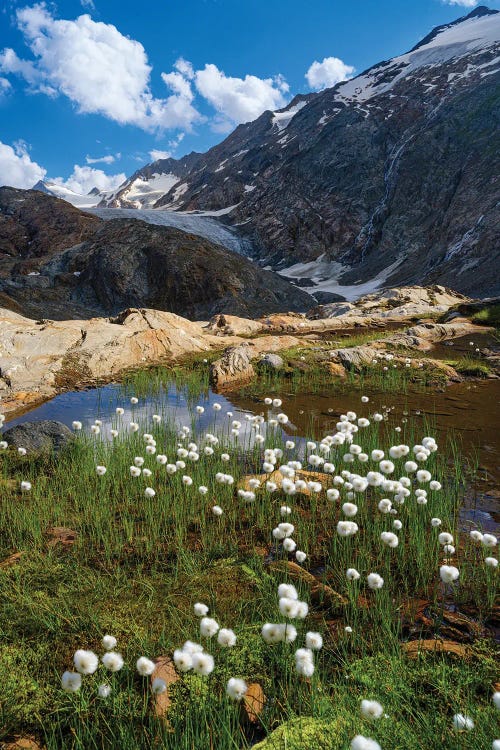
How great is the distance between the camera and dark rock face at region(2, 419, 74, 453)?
662cm

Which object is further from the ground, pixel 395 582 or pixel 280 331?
pixel 280 331

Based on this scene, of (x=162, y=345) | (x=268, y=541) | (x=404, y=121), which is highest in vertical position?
(x=404, y=121)

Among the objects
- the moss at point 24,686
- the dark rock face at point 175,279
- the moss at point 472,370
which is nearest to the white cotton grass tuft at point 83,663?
→ the moss at point 24,686

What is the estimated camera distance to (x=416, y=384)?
12141mm

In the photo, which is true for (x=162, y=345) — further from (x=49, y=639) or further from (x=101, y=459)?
(x=49, y=639)

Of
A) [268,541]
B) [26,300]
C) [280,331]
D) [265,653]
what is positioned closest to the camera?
[265,653]

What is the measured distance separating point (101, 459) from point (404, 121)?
121477 mm

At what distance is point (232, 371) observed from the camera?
13.1m

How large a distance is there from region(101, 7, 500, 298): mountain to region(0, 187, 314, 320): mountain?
87.9ft

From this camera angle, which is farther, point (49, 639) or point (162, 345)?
point (162, 345)

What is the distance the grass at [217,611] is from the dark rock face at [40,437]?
74 centimetres

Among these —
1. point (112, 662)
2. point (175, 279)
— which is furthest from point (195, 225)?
point (112, 662)

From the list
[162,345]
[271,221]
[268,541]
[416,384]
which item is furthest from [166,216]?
[268,541]

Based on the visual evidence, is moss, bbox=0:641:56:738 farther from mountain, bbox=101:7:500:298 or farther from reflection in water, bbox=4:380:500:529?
mountain, bbox=101:7:500:298
